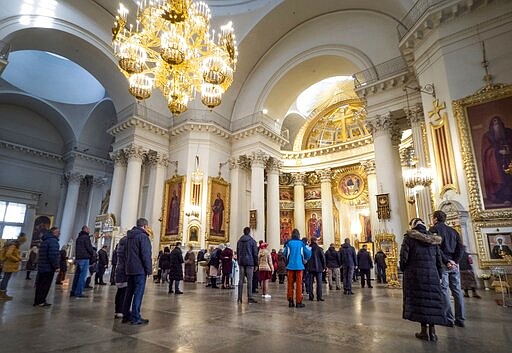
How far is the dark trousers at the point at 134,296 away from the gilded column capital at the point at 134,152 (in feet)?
35.0

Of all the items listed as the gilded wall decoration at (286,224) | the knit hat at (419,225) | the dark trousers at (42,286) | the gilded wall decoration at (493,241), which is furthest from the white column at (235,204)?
the knit hat at (419,225)

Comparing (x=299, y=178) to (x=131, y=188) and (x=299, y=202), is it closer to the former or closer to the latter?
(x=299, y=202)

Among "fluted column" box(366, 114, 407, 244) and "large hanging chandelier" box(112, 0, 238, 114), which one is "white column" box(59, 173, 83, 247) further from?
"fluted column" box(366, 114, 407, 244)

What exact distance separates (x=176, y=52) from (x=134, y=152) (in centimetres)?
772

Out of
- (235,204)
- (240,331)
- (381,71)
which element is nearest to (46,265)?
(240,331)

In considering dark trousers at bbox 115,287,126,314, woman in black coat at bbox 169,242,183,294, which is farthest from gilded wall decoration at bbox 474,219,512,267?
dark trousers at bbox 115,287,126,314

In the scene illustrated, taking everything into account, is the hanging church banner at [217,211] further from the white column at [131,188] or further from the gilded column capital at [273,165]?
the white column at [131,188]

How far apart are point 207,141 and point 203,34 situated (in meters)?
6.21

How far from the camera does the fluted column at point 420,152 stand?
884 cm

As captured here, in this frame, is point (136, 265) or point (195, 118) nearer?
point (136, 265)

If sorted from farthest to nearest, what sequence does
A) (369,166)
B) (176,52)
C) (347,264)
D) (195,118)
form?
(369,166), (195,118), (347,264), (176,52)

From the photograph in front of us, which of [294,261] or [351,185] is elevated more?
[351,185]

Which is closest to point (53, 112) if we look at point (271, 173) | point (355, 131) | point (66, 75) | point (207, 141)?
point (66, 75)

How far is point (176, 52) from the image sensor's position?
6984 millimetres
